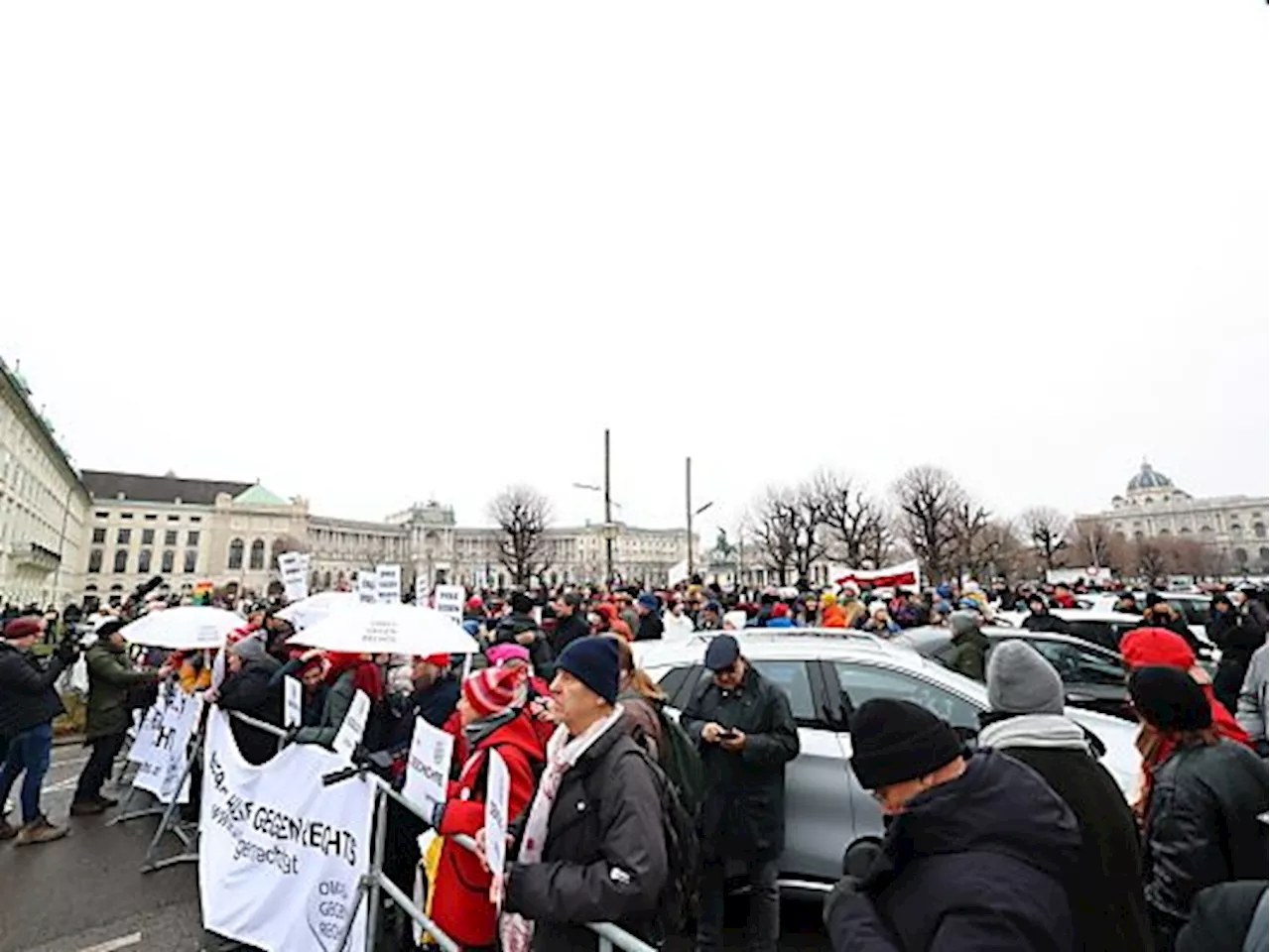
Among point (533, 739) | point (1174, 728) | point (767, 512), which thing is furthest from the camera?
point (767, 512)

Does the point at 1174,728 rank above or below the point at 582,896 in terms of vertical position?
above

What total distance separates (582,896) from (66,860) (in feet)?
22.5

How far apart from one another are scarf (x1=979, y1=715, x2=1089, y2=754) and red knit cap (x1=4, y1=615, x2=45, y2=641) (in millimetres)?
8547

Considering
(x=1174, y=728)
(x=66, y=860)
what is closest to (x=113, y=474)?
(x=66, y=860)

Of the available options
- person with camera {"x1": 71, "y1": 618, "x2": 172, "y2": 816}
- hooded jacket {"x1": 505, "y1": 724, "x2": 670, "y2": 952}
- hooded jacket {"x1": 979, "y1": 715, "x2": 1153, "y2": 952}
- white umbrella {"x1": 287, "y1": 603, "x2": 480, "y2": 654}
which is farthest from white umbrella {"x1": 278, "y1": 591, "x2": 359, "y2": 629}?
hooded jacket {"x1": 979, "y1": 715, "x2": 1153, "y2": 952}

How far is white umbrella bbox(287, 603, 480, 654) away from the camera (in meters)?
5.14

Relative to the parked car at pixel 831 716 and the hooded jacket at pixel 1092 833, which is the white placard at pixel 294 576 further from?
the hooded jacket at pixel 1092 833

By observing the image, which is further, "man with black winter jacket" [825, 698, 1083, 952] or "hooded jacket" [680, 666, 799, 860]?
"hooded jacket" [680, 666, 799, 860]

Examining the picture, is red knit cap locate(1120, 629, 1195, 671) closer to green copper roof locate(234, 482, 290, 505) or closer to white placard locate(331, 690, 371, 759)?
white placard locate(331, 690, 371, 759)

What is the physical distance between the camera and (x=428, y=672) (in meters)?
5.15

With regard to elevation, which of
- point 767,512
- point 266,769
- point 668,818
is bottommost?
point 266,769

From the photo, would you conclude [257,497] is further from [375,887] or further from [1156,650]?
[1156,650]

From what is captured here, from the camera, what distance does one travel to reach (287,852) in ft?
14.0

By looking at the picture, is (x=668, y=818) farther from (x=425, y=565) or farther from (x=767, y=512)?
(x=425, y=565)
